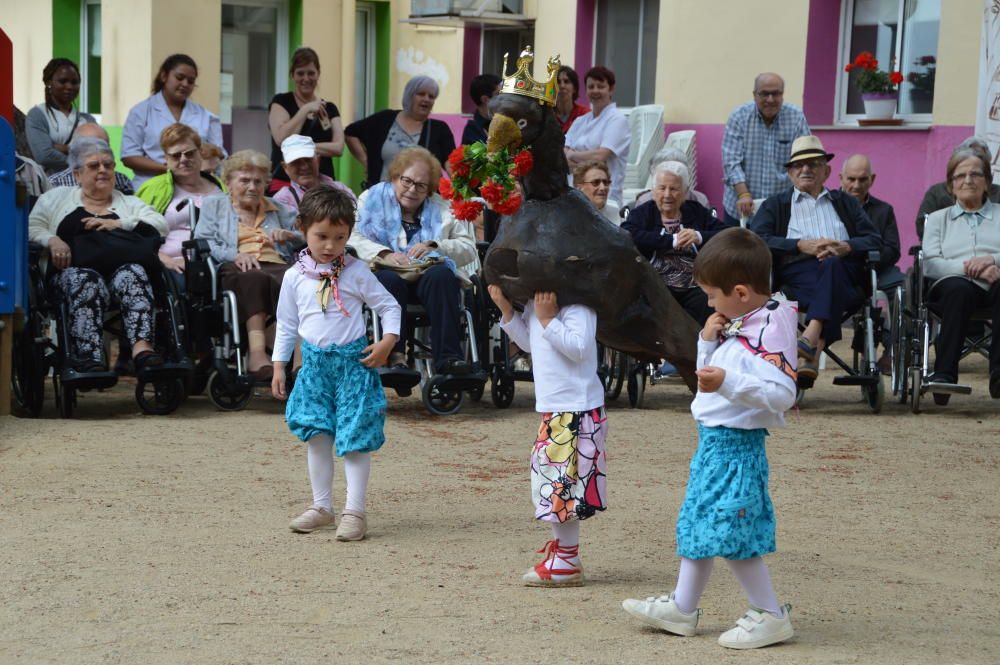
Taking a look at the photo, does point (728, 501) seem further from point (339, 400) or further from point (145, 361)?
point (145, 361)

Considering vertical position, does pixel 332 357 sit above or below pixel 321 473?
above

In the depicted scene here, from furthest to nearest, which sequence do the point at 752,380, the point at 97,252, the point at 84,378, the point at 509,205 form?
the point at 97,252 → the point at 84,378 → the point at 509,205 → the point at 752,380

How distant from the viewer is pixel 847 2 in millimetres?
13680

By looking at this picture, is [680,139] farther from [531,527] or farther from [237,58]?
[531,527]

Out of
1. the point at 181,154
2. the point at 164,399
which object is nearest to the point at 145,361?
the point at 164,399

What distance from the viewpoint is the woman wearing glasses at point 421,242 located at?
834 cm

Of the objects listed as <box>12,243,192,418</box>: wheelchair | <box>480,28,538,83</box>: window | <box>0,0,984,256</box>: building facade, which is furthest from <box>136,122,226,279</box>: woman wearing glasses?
<box>480,28,538,83</box>: window

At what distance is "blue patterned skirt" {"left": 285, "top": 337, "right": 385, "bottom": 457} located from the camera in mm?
5422

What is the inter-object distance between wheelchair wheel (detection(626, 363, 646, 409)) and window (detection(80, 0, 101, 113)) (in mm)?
10928

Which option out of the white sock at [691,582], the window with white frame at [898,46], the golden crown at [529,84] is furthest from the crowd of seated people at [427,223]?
the white sock at [691,582]

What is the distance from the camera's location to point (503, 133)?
4777mm

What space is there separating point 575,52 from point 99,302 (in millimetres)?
9011

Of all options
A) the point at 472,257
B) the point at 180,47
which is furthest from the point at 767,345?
the point at 180,47

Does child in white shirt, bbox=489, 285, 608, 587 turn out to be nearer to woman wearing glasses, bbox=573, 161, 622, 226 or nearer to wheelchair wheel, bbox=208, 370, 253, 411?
woman wearing glasses, bbox=573, 161, 622, 226
